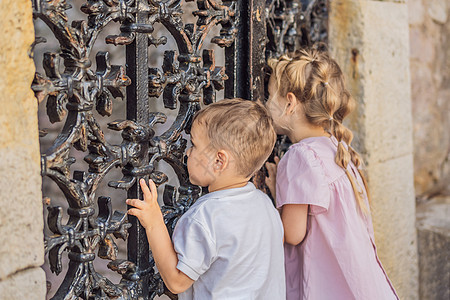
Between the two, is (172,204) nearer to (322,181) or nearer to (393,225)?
(322,181)

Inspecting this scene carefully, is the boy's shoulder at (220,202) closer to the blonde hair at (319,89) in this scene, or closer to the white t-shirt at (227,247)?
the white t-shirt at (227,247)

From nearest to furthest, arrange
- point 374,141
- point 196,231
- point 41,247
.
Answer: point 41,247 < point 196,231 < point 374,141

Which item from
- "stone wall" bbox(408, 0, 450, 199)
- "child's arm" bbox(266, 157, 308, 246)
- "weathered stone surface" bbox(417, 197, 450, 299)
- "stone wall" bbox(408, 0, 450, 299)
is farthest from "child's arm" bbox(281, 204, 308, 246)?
"stone wall" bbox(408, 0, 450, 199)

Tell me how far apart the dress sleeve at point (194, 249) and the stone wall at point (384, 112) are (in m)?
1.40

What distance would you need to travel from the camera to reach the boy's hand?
171 cm

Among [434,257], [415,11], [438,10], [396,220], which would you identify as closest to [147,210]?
[396,220]

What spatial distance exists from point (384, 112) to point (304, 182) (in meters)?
1.10

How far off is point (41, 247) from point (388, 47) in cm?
212

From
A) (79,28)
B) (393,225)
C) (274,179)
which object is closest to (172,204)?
(274,179)

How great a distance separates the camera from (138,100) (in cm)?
179

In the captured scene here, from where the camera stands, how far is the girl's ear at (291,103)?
2.19 metres

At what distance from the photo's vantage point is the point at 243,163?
71.1 inches

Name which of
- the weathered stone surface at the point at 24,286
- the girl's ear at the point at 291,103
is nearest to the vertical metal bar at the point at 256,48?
the girl's ear at the point at 291,103

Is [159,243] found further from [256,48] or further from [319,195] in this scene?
[256,48]
